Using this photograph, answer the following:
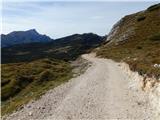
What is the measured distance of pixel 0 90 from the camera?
7406cm

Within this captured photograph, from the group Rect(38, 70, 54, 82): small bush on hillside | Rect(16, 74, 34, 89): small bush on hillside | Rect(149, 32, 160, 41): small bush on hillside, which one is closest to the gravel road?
Rect(16, 74, 34, 89): small bush on hillside

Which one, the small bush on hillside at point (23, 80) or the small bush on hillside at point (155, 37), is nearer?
the small bush on hillside at point (23, 80)

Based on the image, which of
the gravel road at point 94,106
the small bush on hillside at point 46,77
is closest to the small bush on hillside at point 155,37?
the small bush on hillside at point 46,77

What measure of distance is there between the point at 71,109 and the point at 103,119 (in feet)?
19.2

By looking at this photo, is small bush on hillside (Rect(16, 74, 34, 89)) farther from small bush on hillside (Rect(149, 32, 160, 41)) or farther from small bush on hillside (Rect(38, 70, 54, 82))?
small bush on hillside (Rect(149, 32, 160, 41))

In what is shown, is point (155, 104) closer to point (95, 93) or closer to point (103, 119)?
point (103, 119)

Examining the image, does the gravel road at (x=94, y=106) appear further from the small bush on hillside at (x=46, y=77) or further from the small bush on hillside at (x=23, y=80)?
the small bush on hillside at (x=46, y=77)

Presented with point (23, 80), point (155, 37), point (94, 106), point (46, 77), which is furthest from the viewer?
point (155, 37)

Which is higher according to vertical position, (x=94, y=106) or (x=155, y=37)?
(x=155, y=37)

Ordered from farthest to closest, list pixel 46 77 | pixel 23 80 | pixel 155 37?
1. pixel 155 37
2. pixel 23 80
3. pixel 46 77

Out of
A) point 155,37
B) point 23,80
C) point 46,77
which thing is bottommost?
point 23,80

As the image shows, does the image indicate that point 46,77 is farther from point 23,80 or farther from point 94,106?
point 94,106

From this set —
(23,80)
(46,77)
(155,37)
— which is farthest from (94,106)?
(155,37)

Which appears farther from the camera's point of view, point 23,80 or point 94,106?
point 23,80
